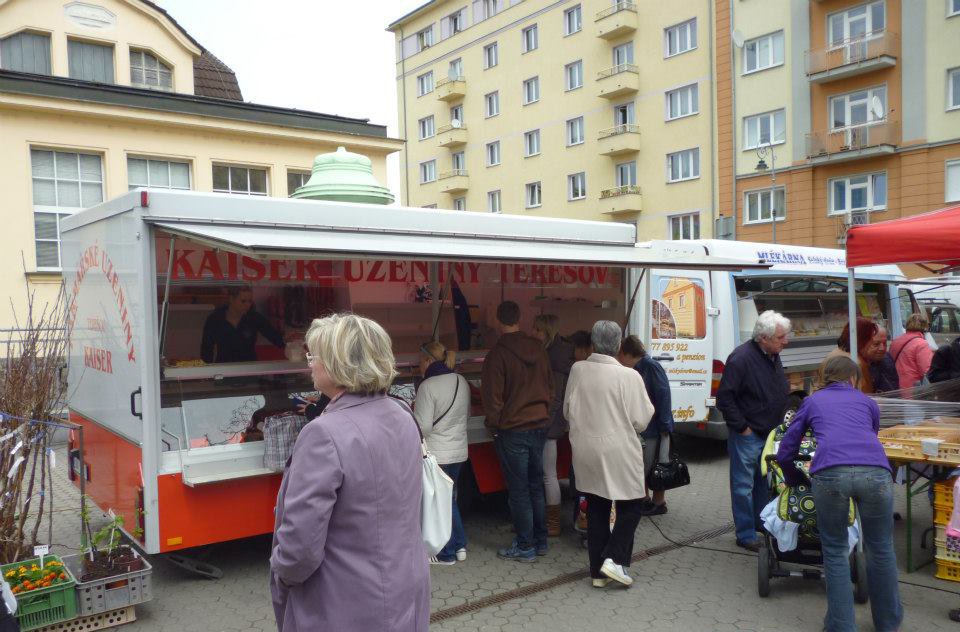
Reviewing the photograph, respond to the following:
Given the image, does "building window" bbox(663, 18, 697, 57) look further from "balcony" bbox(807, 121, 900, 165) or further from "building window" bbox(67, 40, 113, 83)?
"building window" bbox(67, 40, 113, 83)

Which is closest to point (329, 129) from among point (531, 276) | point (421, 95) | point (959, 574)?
point (531, 276)

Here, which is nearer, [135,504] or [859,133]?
[135,504]

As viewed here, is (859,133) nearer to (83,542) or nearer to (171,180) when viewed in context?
(171,180)

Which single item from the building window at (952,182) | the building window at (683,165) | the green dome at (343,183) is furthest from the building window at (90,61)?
the building window at (952,182)

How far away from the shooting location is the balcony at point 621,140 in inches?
1213

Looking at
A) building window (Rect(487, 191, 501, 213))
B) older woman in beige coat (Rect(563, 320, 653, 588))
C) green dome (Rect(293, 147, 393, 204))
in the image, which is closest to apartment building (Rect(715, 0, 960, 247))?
building window (Rect(487, 191, 501, 213))

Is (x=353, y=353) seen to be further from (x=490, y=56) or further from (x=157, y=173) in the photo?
(x=490, y=56)

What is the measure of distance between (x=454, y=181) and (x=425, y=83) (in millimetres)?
7195

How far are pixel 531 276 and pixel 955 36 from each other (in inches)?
804

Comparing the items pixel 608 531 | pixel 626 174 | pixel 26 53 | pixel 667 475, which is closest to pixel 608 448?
pixel 608 531

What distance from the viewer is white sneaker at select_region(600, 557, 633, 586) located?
15.6 ft

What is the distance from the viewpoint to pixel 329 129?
15.0m

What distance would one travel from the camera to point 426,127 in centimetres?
4338

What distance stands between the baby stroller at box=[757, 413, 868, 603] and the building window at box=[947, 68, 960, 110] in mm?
22207
